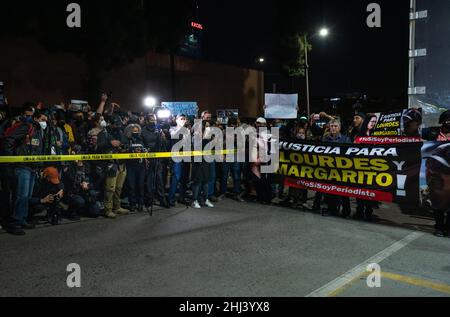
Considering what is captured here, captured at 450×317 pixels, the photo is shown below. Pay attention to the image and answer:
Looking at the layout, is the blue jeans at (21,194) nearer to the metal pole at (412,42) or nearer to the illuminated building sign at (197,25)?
the metal pole at (412,42)

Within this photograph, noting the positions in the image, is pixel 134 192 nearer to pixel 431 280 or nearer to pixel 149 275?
pixel 149 275

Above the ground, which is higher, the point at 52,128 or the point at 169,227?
the point at 52,128

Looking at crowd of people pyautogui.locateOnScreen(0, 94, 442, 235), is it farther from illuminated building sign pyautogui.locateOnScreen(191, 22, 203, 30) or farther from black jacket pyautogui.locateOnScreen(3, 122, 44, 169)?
illuminated building sign pyautogui.locateOnScreen(191, 22, 203, 30)

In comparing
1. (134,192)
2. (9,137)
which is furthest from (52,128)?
(134,192)

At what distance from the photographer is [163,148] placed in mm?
9297

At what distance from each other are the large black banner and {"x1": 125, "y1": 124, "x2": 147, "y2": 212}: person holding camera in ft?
10.1

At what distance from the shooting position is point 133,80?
27.1 metres

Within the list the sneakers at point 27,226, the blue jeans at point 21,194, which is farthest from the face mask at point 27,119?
the sneakers at point 27,226

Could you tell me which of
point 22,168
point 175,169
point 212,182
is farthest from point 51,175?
point 212,182

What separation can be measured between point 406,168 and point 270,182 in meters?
3.18

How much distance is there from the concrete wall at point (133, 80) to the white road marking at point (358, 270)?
60.8 feet

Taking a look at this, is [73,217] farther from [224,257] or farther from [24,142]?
[224,257]

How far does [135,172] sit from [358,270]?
16.7 ft

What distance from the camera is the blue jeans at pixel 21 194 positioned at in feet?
23.1
